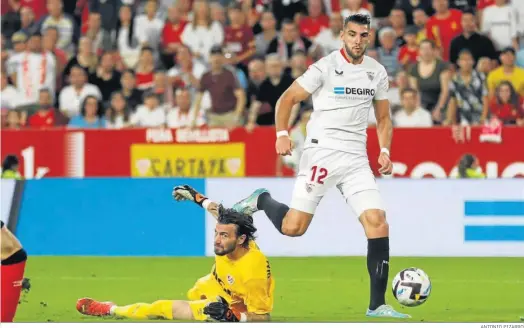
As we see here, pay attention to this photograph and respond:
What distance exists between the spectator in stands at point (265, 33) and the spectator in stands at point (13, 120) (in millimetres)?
3765

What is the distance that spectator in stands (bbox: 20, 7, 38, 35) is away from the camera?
21009mm

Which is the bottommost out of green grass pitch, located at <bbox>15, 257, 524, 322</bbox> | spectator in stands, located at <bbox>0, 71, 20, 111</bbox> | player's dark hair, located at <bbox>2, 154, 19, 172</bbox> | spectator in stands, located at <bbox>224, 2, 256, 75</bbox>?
green grass pitch, located at <bbox>15, 257, 524, 322</bbox>

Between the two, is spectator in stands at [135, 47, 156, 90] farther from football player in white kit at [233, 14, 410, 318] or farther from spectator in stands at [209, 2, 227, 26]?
football player in white kit at [233, 14, 410, 318]

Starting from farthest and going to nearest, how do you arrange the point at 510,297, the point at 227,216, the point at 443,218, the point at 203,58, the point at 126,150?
the point at 203,58 → the point at 126,150 → the point at 443,218 → the point at 510,297 → the point at 227,216

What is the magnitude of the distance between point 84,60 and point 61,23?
1.12m

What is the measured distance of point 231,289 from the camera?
9.75 m

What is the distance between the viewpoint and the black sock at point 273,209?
1077 centimetres

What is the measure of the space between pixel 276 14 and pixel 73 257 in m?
6.36

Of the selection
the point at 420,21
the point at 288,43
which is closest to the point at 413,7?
the point at 420,21

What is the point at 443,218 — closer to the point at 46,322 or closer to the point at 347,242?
the point at 347,242

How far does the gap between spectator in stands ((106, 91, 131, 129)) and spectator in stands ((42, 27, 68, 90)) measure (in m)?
1.24

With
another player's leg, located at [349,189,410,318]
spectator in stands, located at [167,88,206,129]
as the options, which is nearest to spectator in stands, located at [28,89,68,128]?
spectator in stands, located at [167,88,206,129]

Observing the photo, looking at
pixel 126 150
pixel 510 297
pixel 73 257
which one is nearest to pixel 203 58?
pixel 126 150

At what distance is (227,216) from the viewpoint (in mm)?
9766
